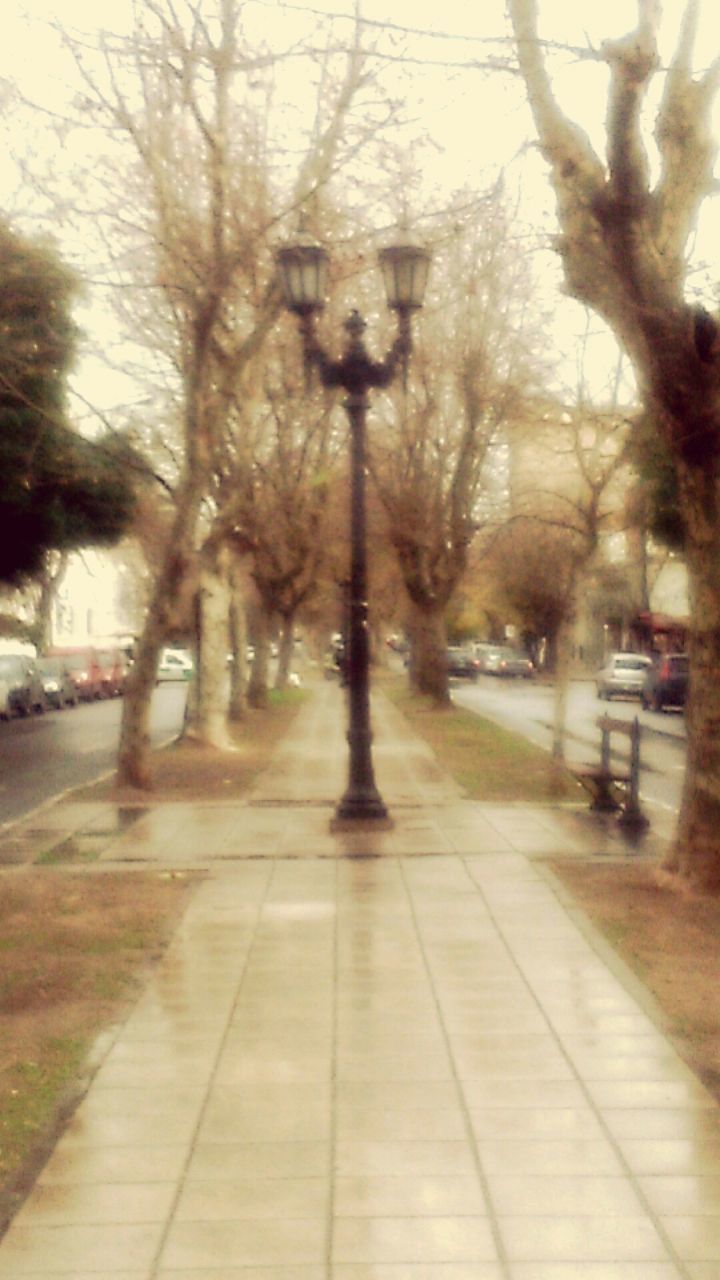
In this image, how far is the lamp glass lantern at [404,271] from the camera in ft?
50.9

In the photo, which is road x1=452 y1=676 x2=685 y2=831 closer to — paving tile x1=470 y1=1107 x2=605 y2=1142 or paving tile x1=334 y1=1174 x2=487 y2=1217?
paving tile x1=470 y1=1107 x2=605 y2=1142

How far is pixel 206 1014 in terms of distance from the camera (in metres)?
8.06

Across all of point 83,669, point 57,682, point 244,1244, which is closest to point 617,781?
point 244,1244

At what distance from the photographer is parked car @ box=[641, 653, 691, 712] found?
47188 millimetres

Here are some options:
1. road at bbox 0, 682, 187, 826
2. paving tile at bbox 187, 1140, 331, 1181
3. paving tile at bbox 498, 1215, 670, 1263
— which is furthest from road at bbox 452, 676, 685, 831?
paving tile at bbox 498, 1215, 670, 1263

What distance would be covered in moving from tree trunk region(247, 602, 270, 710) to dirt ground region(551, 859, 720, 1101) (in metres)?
32.9

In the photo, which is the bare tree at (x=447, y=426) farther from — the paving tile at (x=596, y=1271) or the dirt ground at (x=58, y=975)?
the paving tile at (x=596, y=1271)

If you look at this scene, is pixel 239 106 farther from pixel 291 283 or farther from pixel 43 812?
pixel 43 812

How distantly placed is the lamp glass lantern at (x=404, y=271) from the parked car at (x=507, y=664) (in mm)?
69071

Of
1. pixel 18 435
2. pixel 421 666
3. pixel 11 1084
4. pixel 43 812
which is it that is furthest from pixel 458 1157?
pixel 421 666

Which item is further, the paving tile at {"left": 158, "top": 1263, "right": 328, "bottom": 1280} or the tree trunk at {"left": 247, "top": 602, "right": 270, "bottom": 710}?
the tree trunk at {"left": 247, "top": 602, "right": 270, "bottom": 710}

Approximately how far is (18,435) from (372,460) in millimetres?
9110

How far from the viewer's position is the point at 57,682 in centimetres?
5362

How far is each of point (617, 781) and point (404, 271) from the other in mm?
5784
